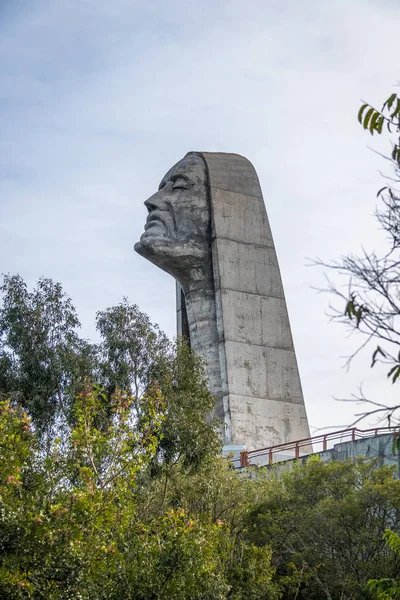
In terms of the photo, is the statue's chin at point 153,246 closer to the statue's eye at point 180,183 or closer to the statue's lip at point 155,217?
the statue's lip at point 155,217

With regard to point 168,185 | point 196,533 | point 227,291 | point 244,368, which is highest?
point 168,185

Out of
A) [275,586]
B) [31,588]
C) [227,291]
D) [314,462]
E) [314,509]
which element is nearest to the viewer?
[31,588]

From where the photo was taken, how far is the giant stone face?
3575 centimetres

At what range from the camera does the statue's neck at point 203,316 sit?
114ft

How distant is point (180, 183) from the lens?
36.6m

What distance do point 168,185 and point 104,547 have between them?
21357mm

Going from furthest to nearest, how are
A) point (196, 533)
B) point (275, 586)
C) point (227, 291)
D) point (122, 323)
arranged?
point (227, 291)
point (122, 323)
point (275, 586)
point (196, 533)

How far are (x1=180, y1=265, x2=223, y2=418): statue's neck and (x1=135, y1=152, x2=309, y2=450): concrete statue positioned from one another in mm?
30

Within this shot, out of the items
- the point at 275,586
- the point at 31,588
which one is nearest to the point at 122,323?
the point at 275,586

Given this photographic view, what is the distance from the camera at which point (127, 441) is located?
19016 mm

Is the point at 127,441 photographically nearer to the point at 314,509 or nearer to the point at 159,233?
the point at 314,509

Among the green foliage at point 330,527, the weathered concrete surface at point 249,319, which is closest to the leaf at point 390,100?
the green foliage at point 330,527

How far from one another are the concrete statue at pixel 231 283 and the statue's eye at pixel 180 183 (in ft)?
0.10

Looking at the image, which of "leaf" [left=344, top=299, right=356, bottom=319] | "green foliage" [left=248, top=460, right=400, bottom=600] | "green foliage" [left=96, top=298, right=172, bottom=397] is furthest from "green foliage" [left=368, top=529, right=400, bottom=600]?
"green foliage" [left=96, top=298, right=172, bottom=397]
